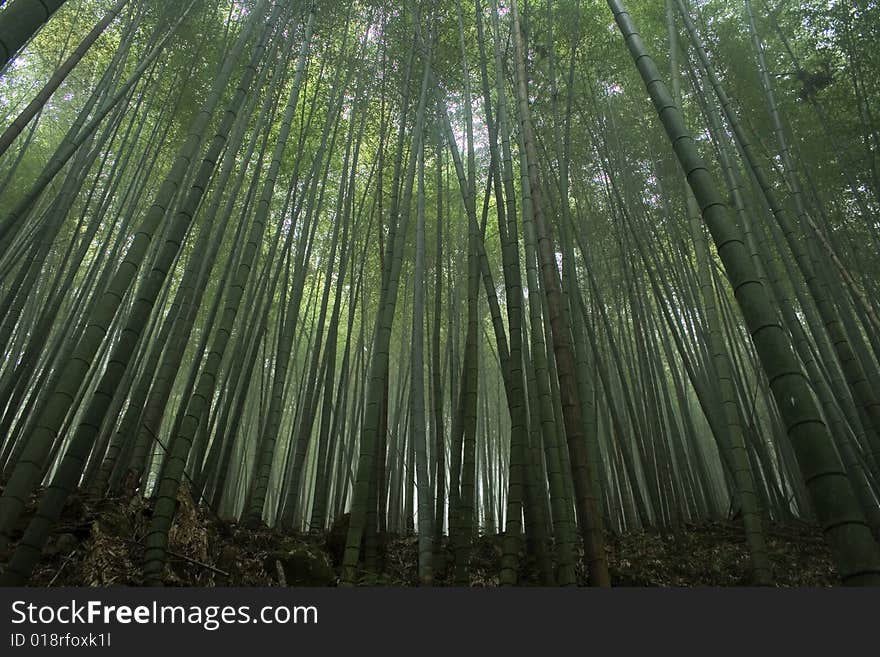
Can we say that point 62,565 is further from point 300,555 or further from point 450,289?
point 450,289

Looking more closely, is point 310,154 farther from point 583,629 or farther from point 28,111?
point 583,629

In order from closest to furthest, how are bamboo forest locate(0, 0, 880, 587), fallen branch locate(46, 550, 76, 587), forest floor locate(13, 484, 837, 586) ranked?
bamboo forest locate(0, 0, 880, 587) < fallen branch locate(46, 550, 76, 587) < forest floor locate(13, 484, 837, 586)

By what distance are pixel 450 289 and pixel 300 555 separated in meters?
3.24

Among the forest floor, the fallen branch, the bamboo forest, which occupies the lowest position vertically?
the fallen branch

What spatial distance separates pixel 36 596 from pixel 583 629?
122 cm

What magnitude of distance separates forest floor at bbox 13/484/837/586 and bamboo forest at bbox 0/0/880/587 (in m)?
0.02

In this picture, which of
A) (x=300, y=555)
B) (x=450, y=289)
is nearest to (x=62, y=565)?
(x=300, y=555)

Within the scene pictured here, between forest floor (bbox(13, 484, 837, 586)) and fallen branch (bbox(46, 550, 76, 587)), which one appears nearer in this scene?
fallen branch (bbox(46, 550, 76, 587))

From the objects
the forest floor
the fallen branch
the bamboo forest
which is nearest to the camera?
the bamboo forest

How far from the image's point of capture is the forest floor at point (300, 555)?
2.43 metres

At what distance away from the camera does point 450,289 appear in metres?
5.47

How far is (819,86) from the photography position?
4547 mm

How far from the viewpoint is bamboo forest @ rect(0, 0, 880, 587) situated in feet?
6.64

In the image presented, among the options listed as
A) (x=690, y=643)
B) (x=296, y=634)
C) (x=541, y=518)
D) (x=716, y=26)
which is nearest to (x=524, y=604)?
(x=690, y=643)
